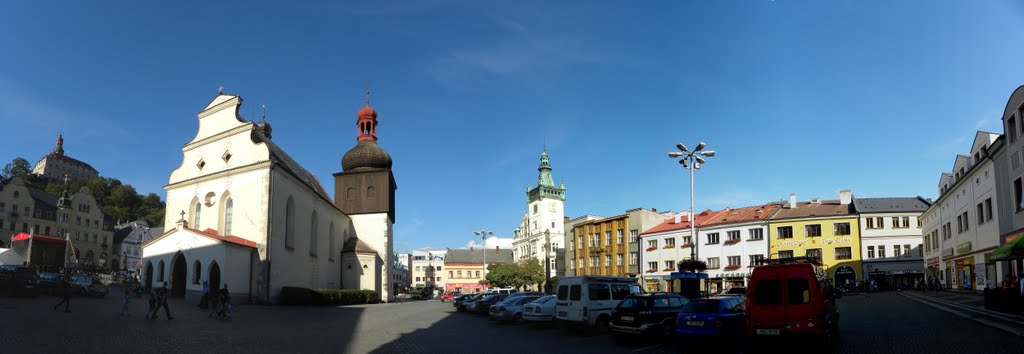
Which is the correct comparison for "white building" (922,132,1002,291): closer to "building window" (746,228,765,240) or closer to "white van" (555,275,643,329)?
"building window" (746,228,765,240)

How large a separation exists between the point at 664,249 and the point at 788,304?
49.8 meters

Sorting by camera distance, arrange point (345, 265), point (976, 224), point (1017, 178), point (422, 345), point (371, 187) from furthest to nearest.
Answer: point (371, 187) < point (345, 265) < point (976, 224) < point (1017, 178) < point (422, 345)

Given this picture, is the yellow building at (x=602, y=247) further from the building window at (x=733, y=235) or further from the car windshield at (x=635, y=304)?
the car windshield at (x=635, y=304)

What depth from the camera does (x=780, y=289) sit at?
13.8m

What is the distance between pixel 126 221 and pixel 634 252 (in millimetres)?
93958

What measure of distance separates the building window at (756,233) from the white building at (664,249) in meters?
5.48

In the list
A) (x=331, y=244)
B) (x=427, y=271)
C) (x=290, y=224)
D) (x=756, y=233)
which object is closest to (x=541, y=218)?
(x=427, y=271)

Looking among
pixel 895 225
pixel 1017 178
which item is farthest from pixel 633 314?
pixel 895 225

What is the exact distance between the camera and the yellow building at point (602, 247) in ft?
219

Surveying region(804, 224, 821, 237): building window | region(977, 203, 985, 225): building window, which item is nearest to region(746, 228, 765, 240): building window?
region(804, 224, 821, 237): building window

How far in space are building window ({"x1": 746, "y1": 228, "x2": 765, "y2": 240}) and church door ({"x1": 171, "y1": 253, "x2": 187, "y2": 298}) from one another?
4675 cm

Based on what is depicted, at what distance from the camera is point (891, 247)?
2169 inches

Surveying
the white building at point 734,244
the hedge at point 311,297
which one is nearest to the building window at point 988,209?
the white building at point 734,244

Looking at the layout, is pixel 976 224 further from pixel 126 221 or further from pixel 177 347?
pixel 126 221
